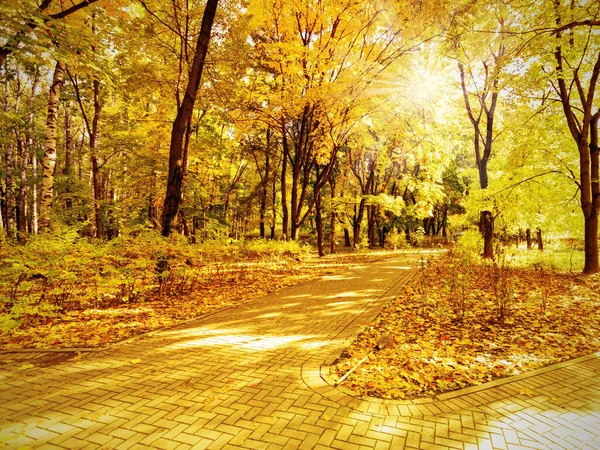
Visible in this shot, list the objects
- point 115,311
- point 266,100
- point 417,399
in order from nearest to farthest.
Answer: point 417,399
point 115,311
point 266,100

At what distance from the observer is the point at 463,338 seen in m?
5.43

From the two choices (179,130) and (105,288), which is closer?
(105,288)

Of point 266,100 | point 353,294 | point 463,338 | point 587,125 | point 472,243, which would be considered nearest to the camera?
point 463,338

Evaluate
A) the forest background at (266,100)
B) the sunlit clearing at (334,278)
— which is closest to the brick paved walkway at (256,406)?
the forest background at (266,100)

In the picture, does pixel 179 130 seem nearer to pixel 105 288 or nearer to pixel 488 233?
pixel 105 288

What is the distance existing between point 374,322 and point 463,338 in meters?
1.65

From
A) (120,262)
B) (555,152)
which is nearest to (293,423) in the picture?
(120,262)

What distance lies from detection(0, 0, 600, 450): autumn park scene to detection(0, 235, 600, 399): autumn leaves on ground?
0.19ft

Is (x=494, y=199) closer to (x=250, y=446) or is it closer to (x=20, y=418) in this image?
(x=250, y=446)

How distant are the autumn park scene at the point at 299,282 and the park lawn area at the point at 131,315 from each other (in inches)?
2.8

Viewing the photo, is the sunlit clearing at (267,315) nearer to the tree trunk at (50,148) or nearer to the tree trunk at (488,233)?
the tree trunk at (50,148)

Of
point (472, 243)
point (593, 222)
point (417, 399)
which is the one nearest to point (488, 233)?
point (472, 243)

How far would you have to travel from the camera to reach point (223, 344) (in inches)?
197

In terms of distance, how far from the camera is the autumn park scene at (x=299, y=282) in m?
3.12
